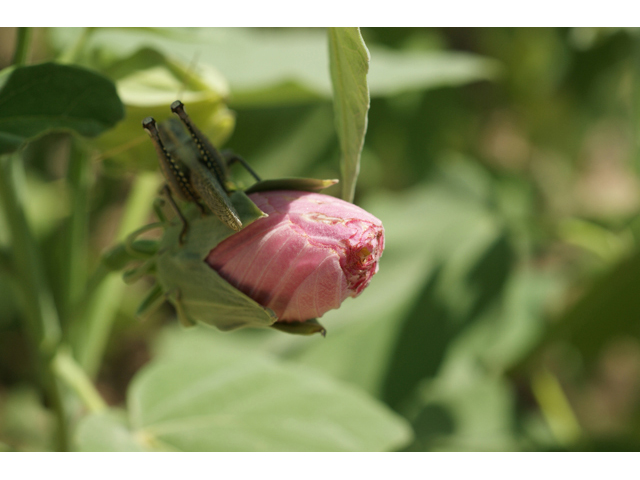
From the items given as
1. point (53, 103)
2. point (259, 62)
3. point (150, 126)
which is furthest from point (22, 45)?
point (259, 62)

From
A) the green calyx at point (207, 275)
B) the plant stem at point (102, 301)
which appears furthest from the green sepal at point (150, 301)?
the plant stem at point (102, 301)

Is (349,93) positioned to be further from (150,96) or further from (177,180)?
(150,96)

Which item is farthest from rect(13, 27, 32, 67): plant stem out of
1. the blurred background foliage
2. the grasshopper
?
the grasshopper

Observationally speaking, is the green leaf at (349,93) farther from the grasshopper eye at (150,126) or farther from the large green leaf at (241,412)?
the large green leaf at (241,412)

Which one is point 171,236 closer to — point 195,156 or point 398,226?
point 195,156

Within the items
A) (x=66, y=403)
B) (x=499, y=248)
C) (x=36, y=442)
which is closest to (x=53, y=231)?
(x=36, y=442)

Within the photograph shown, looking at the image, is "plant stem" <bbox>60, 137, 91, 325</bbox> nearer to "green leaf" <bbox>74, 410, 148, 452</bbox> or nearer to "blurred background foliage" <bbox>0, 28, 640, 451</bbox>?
"blurred background foliage" <bbox>0, 28, 640, 451</bbox>
